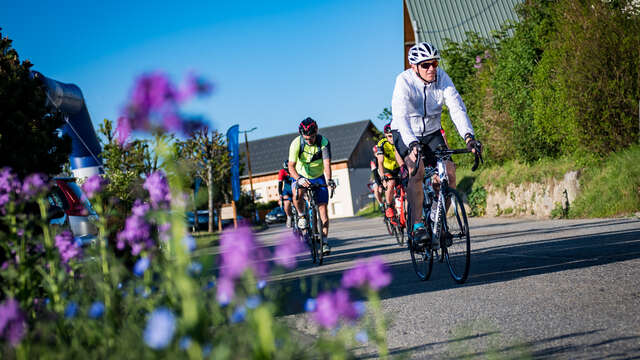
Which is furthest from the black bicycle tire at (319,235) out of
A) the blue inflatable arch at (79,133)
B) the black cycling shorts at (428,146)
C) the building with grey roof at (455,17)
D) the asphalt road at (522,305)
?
the building with grey roof at (455,17)

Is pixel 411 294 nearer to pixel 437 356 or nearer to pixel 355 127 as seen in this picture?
pixel 437 356

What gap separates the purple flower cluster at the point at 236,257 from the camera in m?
1.83

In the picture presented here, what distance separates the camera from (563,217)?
14414 millimetres

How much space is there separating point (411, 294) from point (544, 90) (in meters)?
11.1

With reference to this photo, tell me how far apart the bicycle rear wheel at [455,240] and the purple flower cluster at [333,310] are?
3542 millimetres

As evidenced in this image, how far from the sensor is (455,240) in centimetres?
569

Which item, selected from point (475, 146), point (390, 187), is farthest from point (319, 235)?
point (475, 146)

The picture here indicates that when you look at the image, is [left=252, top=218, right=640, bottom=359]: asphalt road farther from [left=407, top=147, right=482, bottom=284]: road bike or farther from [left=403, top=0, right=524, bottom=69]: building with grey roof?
[left=403, top=0, right=524, bottom=69]: building with grey roof

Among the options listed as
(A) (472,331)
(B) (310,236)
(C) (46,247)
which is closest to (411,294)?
(A) (472,331)

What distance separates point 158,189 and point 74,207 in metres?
5.42

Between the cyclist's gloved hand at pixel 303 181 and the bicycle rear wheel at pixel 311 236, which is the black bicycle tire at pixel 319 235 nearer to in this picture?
the bicycle rear wheel at pixel 311 236

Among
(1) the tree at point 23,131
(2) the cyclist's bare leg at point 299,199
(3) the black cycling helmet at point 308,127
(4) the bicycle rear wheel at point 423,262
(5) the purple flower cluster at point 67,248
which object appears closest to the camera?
(5) the purple flower cluster at point 67,248

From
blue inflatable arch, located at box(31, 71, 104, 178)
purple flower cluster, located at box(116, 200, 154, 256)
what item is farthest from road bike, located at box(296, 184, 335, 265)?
blue inflatable arch, located at box(31, 71, 104, 178)

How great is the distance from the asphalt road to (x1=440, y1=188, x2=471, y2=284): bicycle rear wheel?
146 millimetres
